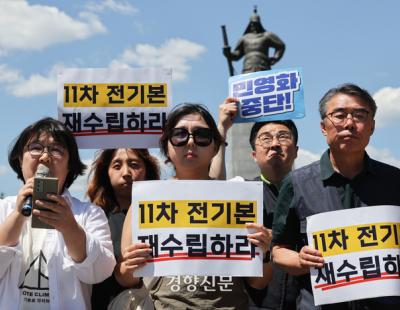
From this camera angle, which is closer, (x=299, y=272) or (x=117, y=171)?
(x=299, y=272)

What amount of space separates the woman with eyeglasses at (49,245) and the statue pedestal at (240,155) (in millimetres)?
12090

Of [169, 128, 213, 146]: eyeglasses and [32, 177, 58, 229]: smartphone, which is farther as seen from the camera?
[169, 128, 213, 146]: eyeglasses

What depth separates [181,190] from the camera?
321 centimetres

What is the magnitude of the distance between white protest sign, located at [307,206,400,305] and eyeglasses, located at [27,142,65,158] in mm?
1303

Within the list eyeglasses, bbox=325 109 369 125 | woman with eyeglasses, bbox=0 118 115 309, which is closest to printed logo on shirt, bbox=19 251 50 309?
woman with eyeglasses, bbox=0 118 115 309

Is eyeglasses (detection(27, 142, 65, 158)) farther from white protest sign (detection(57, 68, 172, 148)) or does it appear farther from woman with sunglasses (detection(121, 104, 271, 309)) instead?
white protest sign (detection(57, 68, 172, 148))

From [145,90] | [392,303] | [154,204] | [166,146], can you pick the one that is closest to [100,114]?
[145,90]

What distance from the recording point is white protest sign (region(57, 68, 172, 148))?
401cm

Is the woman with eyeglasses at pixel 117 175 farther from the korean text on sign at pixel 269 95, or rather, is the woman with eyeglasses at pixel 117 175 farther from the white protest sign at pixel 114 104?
the korean text on sign at pixel 269 95

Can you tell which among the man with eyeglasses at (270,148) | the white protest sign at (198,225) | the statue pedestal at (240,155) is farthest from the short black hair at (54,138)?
the statue pedestal at (240,155)

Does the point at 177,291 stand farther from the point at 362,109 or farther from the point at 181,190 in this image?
the point at 362,109

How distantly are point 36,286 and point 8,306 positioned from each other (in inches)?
5.9

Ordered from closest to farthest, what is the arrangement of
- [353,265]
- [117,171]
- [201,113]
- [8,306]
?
1. [8,306]
2. [353,265]
3. [201,113]
4. [117,171]

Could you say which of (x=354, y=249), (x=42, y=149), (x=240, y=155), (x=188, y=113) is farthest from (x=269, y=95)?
(x=240, y=155)
